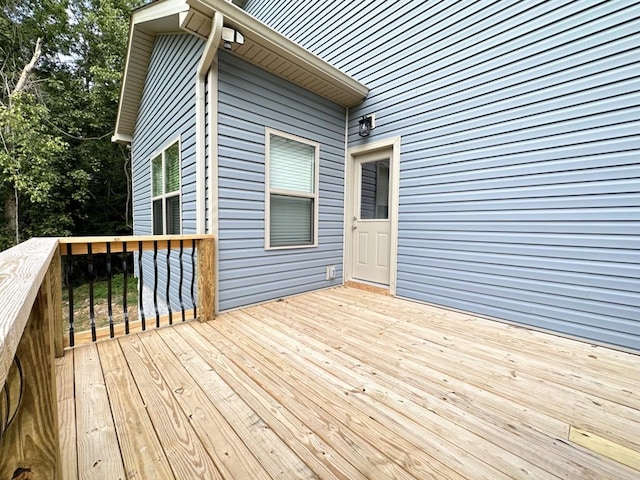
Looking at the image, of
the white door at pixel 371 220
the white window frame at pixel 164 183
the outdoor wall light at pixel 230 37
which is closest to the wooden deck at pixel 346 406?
the white door at pixel 371 220

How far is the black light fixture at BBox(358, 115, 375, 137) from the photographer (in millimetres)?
3908

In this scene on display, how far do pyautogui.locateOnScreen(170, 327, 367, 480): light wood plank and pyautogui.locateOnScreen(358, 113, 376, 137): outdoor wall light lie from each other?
3390 millimetres

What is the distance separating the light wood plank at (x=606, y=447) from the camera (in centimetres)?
119

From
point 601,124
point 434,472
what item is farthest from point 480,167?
point 434,472

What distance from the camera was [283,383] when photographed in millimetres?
1702

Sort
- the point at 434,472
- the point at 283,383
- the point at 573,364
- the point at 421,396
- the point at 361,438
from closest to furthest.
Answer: the point at 434,472 → the point at 361,438 → the point at 421,396 → the point at 283,383 → the point at 573,364

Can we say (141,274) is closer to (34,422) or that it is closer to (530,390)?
(34,422)

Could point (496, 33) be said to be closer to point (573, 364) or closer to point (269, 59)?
point (269, 59)

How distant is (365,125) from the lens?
3.94m

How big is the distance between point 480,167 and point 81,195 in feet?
35.4

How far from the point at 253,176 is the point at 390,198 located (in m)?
1.92

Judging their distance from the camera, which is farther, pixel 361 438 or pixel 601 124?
pixel 601 124

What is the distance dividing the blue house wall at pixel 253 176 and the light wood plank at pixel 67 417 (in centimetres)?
131

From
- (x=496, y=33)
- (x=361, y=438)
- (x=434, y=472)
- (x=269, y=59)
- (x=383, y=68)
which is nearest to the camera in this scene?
(x=434, y=472)
